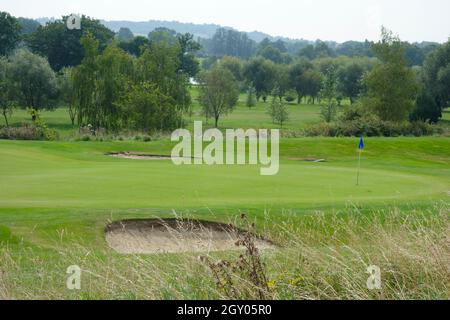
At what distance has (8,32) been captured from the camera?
82.2 meters

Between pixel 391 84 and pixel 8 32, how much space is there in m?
53.0

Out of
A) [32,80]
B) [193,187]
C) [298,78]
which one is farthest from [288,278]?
[298,78]

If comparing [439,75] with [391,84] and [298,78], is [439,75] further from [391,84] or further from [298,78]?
[298,78]

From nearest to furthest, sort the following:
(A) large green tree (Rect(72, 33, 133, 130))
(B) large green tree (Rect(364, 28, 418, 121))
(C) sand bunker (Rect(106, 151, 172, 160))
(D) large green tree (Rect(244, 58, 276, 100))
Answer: (C) sand bunker (Rect(106, 151, 172, 160)) → (B) large green tree (Rect(364, 28, 418, 121)) → (A) large green tree (Rect(72, 33, 133, 130)) → (D) large green tree (Rect(244, 58, 276, 100))

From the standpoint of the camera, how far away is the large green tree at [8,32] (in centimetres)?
8156

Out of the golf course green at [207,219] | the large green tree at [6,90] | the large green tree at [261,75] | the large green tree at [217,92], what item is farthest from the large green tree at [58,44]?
the golf course green at [207,219]

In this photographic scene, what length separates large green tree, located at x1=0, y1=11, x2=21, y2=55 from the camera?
8156cm

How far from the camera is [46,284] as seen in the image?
291 inches

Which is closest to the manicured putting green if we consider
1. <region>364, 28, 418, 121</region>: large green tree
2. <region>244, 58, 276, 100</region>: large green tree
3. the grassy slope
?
the grassy slope

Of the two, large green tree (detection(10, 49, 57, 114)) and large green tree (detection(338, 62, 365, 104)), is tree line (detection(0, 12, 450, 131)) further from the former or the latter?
large green tree (detection(338, 62, 365, 104))

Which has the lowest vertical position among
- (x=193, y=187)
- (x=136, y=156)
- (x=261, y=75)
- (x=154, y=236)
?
(x=136, y=156)

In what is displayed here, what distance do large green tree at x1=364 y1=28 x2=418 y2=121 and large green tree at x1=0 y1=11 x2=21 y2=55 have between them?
50.9 m

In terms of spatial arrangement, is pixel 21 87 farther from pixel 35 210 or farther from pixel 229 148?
pixel 35 210

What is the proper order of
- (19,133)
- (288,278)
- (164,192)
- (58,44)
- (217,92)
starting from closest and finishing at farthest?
(288,278) → (164,192) → (19,133) → (217,92) → (58,44)
